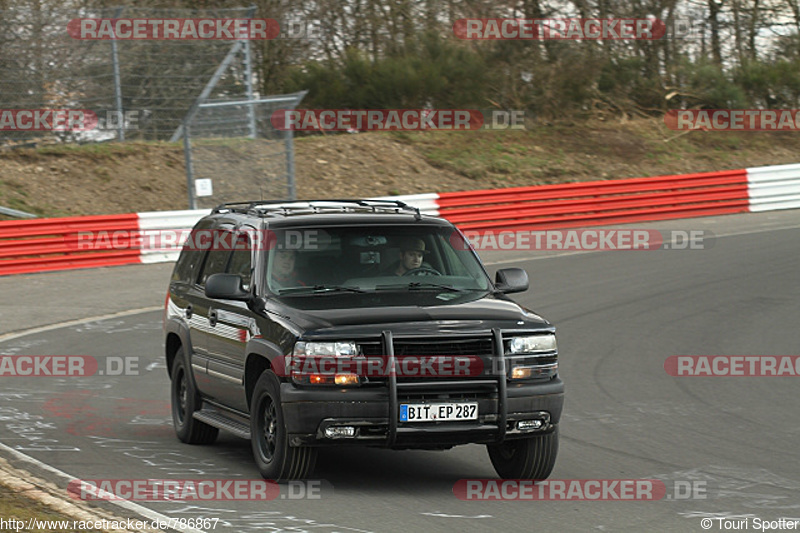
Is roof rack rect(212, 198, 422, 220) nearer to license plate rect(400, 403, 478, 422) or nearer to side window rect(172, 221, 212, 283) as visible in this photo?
side window rect(172, 221, 212, 283)

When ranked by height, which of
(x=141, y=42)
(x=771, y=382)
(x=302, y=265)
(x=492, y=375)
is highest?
(x=141, y=42)

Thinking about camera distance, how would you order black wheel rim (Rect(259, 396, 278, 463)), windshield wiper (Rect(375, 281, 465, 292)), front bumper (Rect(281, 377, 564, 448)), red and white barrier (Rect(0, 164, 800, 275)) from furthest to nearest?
red and white barrier (Rect(0, 164, 800, 275)), windshield wiper (Rect(375, 281, 465, 292)), black wheel rim (Rect(259, 396, 278, 463)), front bumper (Rect(281, 377, 564, 448))

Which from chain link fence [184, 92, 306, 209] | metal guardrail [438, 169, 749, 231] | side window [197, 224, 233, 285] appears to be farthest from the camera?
metal guardrail [438, 169, 749, 231]

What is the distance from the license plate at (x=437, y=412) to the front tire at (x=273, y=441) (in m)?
0.70

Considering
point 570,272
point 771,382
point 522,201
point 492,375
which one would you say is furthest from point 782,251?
point 492,375

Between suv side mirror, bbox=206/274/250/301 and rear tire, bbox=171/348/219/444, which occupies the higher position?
suv side mirror, bbox=206/274/250/301

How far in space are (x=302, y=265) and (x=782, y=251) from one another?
15.3m

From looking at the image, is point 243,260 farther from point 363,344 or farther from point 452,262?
point 363,344

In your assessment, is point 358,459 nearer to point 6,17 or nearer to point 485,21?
point 6,17

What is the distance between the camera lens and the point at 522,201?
84.9 feet

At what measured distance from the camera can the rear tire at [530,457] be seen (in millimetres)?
7785

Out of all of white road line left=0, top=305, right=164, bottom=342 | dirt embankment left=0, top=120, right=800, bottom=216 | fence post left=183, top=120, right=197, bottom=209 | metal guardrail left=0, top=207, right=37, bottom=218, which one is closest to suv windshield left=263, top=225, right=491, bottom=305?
white road line left=0, top=305, right=164, bottom=342

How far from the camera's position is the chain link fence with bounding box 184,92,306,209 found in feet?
81.2

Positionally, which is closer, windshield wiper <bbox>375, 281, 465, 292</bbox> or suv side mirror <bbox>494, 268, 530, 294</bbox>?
windshield wiper <bbox>375, 281, 465, 292</bbox>
